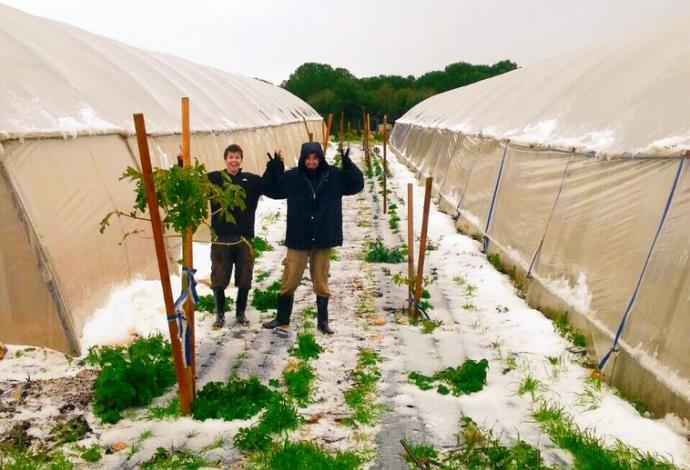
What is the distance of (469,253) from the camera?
9570mm

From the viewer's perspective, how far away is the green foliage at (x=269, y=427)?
398 cm

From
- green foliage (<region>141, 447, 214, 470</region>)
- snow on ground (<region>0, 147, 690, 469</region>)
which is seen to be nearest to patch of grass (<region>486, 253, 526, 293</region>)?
snow on ground (<region>0, 147, 690, 469</region>)

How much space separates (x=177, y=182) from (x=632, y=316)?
3.93 m

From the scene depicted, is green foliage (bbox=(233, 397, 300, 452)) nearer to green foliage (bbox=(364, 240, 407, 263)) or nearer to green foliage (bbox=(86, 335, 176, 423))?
green foliage (bbox=(86, 335, 176, 423))

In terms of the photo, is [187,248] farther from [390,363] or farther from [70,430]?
[390,363]

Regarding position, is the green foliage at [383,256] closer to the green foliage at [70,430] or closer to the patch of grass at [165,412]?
the patch of grass at [165,412]

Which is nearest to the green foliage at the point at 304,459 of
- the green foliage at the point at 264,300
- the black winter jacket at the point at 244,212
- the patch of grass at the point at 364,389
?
the patch of grass at the point at 364,389

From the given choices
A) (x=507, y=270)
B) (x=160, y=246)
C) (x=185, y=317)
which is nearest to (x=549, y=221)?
(x=507, y=270)

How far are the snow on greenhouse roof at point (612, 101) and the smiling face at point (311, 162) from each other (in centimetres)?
311

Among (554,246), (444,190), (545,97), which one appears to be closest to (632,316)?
(554,246)

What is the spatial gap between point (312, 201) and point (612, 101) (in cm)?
399

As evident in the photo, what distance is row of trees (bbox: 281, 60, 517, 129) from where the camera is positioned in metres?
53.2

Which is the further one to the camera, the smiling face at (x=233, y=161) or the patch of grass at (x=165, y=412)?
the smiling face at (x=233, y=161)

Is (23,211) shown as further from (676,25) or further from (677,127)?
(676,25)
